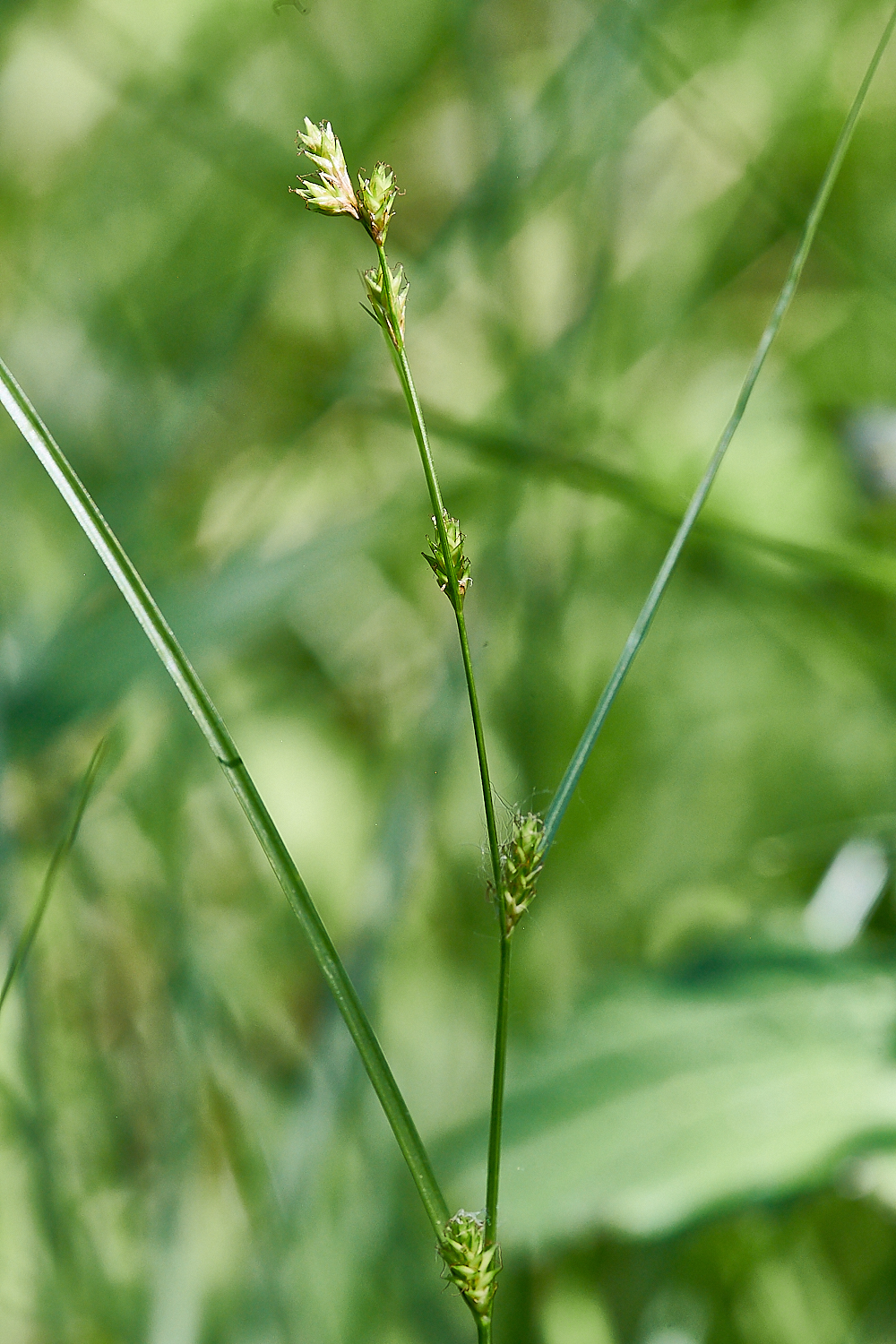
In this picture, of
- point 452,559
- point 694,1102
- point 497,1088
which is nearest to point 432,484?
point 452,559

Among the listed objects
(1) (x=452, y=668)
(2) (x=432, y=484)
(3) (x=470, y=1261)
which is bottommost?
(3) (x=470, y=1261)

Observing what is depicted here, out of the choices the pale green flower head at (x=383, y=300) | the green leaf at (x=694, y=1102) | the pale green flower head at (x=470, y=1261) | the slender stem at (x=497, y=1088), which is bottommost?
the pale green flower head at (x=470, y=1261)

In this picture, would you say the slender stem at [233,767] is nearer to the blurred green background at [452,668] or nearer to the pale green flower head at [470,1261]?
the pale green flower head at [470,1261]

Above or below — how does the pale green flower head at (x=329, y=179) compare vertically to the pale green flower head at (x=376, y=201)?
above

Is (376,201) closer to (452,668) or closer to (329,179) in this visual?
(329,179)

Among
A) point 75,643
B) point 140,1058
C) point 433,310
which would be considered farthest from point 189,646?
point 433,310

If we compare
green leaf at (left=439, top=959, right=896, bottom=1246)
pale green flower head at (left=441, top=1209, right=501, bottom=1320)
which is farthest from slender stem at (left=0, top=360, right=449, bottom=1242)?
green leaf at (left=439, top=959, right=896, bottom=1246)

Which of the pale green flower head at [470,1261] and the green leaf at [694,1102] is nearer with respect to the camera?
the pale green flower head at [470,1261]

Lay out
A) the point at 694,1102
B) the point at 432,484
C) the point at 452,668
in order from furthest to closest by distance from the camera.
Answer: the point at 452,668 < the point at 694,1102 < the point at 432,484

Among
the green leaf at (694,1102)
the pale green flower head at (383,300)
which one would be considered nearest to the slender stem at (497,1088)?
the pale green flower head at (383,300)
